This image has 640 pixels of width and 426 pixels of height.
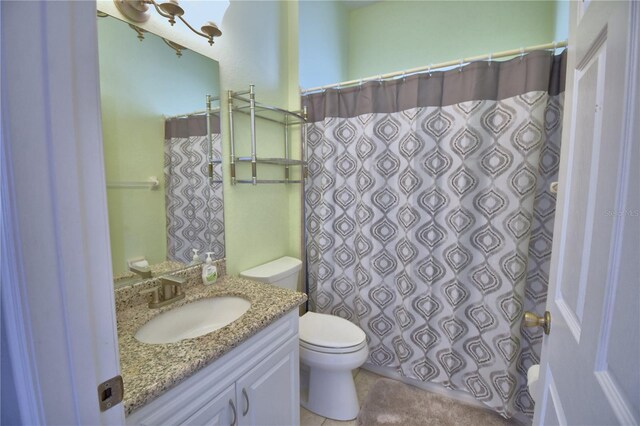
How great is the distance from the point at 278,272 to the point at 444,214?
1045 mm

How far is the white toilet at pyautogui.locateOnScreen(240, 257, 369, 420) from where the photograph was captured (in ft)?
4.95

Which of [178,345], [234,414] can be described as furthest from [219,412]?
[178,345]

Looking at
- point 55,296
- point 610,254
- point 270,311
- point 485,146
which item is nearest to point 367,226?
point 485,146

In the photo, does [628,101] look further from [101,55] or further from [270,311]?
[101,55]

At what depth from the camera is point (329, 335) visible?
1.66 m

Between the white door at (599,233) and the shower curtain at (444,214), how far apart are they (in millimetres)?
821

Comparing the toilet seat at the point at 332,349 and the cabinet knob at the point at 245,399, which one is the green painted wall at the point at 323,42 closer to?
the toilet seat at the point at 332,349

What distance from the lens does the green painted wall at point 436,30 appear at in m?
1.95

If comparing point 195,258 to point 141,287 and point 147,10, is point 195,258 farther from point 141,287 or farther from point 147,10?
point 147,10

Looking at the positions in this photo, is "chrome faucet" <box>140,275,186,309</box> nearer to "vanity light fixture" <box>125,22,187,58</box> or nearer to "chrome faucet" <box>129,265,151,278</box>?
"chrome faucet" <box>129,265,151,278</box>

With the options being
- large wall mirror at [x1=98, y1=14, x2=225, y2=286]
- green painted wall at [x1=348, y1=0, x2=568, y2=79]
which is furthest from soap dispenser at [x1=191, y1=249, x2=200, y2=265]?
green painted wall at [x1=348, y1=0, x2=568, y2=79]

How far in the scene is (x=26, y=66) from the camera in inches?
14.8

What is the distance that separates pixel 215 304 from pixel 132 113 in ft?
2.91

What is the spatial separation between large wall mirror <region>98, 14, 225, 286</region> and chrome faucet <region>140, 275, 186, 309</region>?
76 mm
